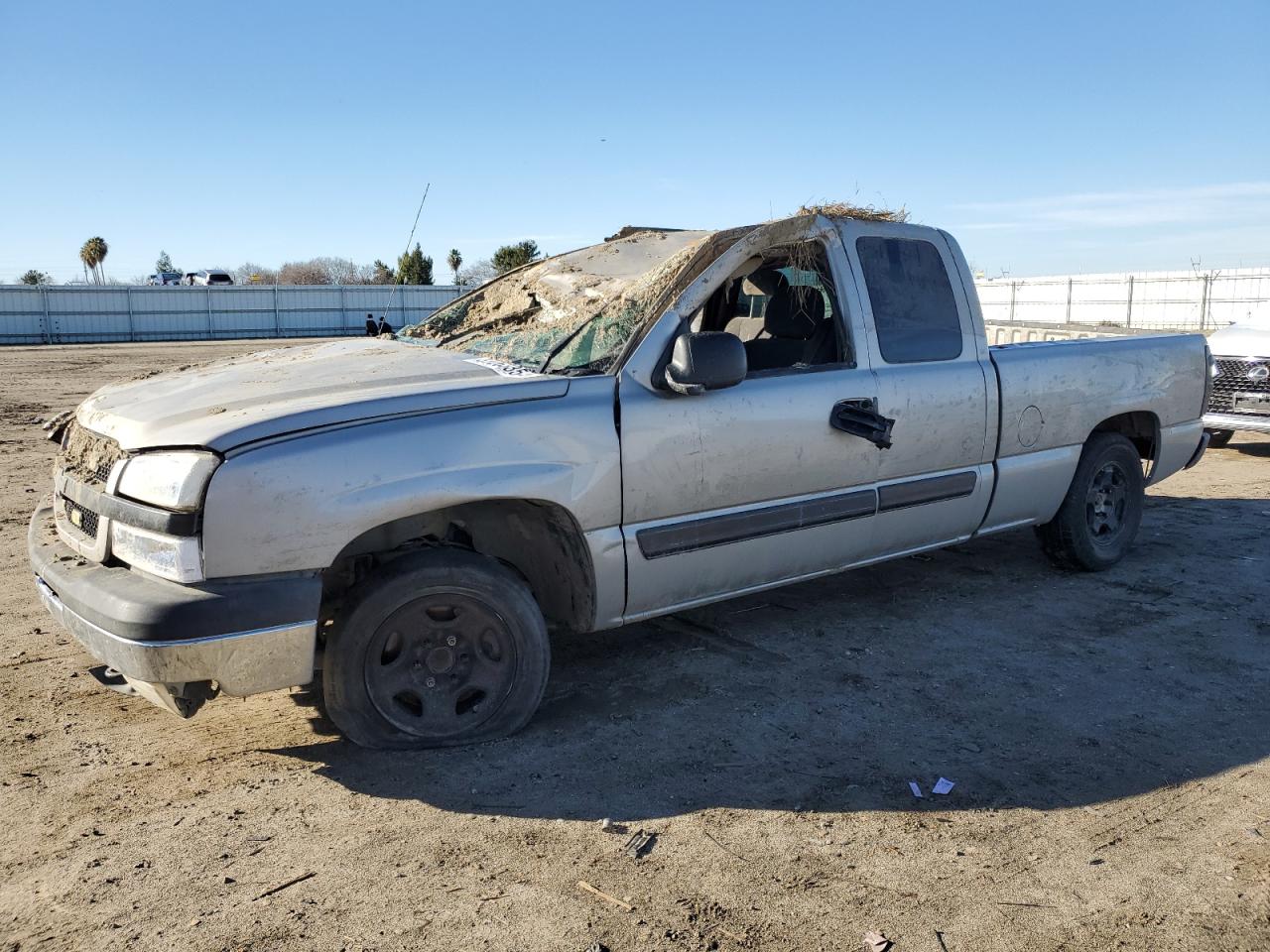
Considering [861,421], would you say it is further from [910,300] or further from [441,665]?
[441,665]

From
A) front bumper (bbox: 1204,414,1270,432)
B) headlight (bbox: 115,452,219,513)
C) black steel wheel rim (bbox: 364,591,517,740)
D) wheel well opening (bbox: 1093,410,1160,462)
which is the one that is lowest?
black steel wheel rim (bbox: 364,591,517,740)

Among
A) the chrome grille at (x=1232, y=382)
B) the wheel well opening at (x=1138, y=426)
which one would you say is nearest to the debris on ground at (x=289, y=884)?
the wheel well opening at (x=1138, y=426)

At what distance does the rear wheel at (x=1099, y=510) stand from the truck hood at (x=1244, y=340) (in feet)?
16.7

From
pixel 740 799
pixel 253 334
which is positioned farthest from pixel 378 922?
pixel 253 334

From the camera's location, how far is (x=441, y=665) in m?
3.79

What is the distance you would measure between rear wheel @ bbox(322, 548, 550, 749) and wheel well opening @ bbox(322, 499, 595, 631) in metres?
0.13

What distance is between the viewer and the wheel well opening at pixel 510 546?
3.81 metres

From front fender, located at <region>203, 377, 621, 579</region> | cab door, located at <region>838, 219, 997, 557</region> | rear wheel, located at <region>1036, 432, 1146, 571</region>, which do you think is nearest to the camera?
front fender, located at <region>203, 377, 621, 579</region>

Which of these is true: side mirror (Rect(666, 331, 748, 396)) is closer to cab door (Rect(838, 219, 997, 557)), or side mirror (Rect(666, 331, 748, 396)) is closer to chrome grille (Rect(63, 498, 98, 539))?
cab door (Rect(838, 219, 997, 557))

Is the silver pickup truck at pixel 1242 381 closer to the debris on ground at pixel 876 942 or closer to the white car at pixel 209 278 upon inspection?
the debris on ground at pixel 876 942

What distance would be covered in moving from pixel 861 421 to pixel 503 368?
5.36ft

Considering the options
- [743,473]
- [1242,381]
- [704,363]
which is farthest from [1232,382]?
[704,363]

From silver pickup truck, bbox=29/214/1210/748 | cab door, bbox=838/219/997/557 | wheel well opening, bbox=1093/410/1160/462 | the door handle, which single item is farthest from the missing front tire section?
wheel well opening, bbox=1093/410/1160/462

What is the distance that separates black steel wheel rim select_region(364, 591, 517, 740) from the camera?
370 centimetres
